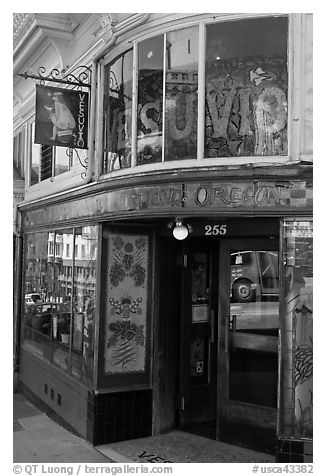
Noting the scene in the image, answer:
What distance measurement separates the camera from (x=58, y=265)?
9219mm

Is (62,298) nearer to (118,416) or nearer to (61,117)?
(118,416)

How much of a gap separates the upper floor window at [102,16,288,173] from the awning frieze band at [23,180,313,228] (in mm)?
372

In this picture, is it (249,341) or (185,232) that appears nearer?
(185,232)

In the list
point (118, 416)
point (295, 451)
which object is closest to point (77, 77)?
point (118, 416)

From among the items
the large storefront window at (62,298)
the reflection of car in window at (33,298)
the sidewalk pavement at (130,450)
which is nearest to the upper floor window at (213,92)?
the large storefront window at (62,298)

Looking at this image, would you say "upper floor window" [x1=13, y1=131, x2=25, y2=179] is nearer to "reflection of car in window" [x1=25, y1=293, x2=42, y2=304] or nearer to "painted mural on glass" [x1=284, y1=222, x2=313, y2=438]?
"reflection of car in window" [x1=25, y1=293, x2=42, y2=304]

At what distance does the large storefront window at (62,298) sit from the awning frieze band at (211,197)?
0.89 meters

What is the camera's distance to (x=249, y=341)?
7141mm

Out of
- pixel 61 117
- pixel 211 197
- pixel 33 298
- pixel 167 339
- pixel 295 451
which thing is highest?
pixel 61 117

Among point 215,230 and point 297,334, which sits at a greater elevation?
point 215,230

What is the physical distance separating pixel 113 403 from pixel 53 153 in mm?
4623

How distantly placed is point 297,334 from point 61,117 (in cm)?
418

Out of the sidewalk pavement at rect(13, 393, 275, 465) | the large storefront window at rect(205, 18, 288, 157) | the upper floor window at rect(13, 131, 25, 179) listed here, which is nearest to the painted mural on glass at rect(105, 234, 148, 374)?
the sidewalk pavement at rect(13, 393, 275, 465)

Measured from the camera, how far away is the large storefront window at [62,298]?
7.71 m
